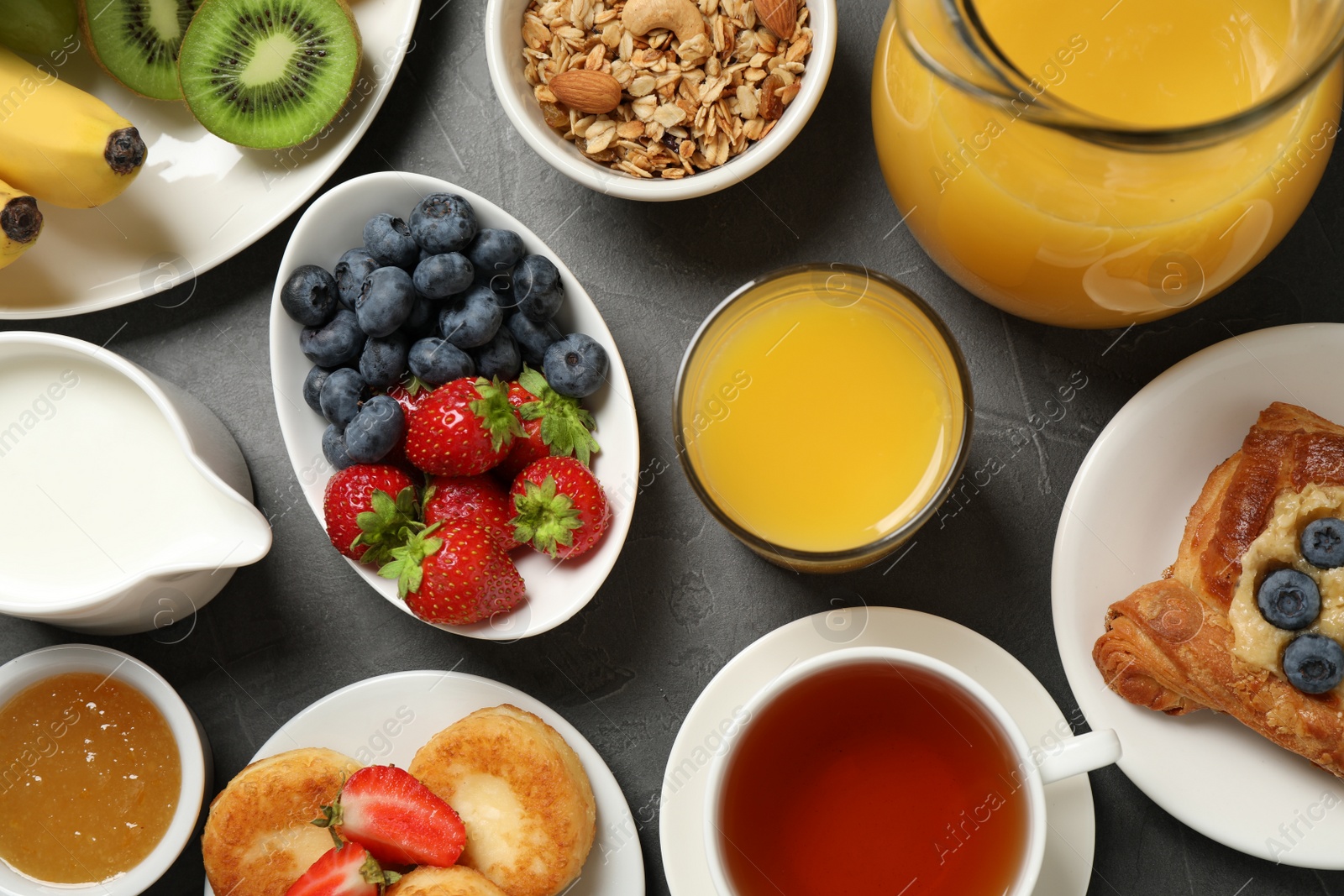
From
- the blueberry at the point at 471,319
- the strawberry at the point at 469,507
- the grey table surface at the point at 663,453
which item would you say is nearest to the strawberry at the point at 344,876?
the grey table surface at the point at 663,453

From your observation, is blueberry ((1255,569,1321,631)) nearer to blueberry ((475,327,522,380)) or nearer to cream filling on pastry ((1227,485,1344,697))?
cream filling on pastry ((1227,485,1344,697))

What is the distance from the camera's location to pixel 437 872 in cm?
122

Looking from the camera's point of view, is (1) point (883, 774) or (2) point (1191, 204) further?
(1) point (883, 774)

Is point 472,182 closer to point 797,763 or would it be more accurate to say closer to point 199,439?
point 199,439

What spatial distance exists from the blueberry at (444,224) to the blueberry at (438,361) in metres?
0.12

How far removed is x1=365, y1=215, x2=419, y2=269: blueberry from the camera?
1.26 meters

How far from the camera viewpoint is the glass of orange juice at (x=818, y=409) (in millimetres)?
1134

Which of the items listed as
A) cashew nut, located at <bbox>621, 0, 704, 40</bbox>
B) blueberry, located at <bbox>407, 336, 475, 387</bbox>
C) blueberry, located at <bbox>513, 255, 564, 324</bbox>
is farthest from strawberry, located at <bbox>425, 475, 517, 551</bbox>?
cashew nut, located at <bbox>621, 0, 704, 40</bbox>

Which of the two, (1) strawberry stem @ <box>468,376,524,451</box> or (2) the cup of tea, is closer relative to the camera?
(2) the cup of tea

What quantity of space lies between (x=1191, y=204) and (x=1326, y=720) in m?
0.62

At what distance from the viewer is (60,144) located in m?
1.27

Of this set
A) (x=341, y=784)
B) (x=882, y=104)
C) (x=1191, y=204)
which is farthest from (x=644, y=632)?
(x=1191, y=204)

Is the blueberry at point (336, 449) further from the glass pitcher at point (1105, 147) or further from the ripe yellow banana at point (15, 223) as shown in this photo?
the glass pitcher at point (1105, 147)

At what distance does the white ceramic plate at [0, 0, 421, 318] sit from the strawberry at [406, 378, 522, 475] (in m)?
0.39
